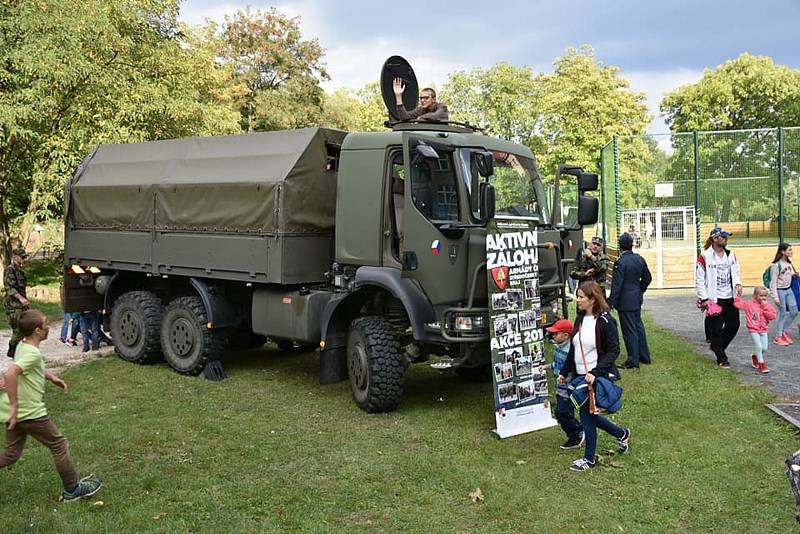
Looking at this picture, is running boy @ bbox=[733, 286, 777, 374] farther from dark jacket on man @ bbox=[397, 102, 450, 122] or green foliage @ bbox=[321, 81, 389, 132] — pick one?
green foliage @ bbox=[321, 81, 389, 132]

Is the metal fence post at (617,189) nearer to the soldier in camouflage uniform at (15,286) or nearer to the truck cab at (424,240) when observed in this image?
the truck cab at (424,240)

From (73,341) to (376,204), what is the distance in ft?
25.3

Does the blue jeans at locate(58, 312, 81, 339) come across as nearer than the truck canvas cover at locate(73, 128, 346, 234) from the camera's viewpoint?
No

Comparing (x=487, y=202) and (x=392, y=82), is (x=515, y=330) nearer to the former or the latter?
(x=487, y=202)

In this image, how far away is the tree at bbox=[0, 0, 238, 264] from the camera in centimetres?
1620

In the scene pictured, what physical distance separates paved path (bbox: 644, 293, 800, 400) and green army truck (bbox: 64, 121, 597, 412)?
297 cm

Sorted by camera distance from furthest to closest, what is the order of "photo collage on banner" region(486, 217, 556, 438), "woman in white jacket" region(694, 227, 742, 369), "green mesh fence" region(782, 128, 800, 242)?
1. "green mesh fence" region(782, 128, 800, 242)
2. "woman in white jacket" region(694, 227, 742, 369)
3. "photo collage on banner" region(486, 217, 556, 438)

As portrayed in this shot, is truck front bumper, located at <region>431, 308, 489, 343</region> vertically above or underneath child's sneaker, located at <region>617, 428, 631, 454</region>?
above

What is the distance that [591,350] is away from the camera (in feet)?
20.1

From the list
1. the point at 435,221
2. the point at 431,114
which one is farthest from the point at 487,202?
the point at 431,114

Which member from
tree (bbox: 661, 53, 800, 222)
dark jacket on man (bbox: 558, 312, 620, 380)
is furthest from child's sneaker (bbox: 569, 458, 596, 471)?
tree (bbox: 661, 53, 800, 222)

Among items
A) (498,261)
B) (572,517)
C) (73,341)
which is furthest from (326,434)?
(73,341)

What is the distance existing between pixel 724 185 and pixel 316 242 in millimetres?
14565

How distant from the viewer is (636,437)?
7051 mm
